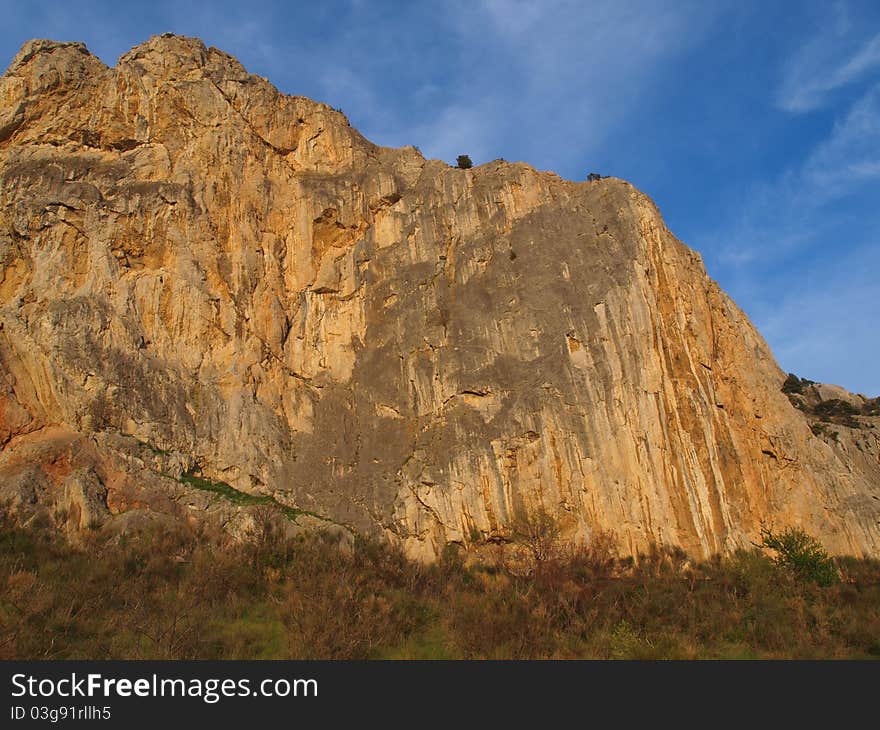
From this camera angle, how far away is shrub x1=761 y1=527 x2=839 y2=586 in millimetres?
20109

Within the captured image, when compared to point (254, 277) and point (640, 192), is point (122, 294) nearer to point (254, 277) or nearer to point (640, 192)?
point (254, 277)

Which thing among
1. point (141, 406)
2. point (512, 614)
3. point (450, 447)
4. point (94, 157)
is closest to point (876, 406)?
point (450, 447)

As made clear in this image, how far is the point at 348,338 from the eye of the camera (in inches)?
1051

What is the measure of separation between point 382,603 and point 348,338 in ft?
45.2

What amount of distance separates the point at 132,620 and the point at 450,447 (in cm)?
1209

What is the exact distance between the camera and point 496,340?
2506 centimetres

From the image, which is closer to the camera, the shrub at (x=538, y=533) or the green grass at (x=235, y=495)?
the shrub at (x=538, y=533)

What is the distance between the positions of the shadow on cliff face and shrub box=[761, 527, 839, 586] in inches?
25.7

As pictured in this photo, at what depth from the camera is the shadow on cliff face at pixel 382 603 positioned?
12.5 m

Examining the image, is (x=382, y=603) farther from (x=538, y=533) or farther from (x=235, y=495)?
(x=235, y=495)

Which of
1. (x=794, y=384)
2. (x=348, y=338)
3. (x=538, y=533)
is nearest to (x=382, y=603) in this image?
(x=538, y=533)

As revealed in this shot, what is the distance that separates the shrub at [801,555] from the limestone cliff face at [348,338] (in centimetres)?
62

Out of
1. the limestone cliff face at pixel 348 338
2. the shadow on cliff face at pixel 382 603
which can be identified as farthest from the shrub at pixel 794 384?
the shadow on cliff face at pixel 382 603

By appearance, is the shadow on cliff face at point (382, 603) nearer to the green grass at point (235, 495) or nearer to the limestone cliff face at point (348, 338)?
the green grass at point (235, 495)
